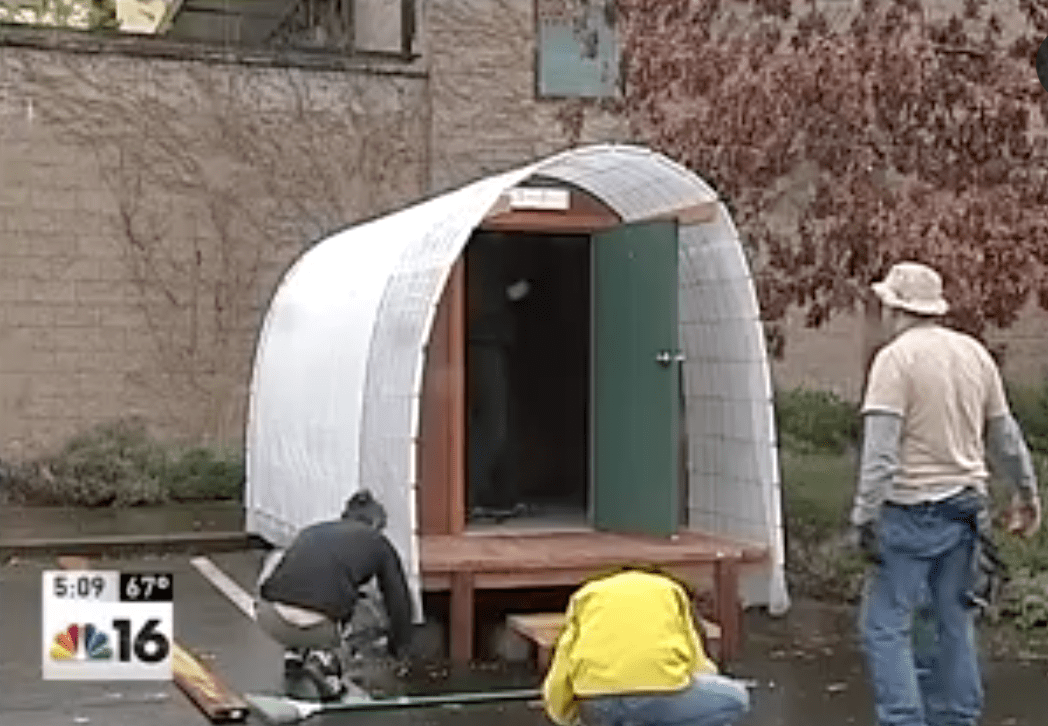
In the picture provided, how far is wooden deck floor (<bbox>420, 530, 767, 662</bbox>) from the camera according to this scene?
32.6ft

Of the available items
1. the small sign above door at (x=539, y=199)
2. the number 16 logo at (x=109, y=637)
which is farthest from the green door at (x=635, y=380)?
the number 16 logo at (x=109, y=637)

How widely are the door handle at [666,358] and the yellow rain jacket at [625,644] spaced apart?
527cm

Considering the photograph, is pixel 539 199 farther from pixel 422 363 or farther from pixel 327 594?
pixel 327 594

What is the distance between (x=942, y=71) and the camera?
12758 mm

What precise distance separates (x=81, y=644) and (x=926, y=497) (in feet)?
11.2

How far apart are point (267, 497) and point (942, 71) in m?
5.60

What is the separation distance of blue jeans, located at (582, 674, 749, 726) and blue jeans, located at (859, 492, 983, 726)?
1514 millimetres

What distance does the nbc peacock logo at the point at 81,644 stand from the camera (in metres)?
7.46

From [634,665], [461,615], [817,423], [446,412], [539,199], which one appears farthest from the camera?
[817,423]

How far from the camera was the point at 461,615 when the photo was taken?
9.94 metres

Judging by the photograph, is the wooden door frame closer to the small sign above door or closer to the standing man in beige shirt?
the small sign above door

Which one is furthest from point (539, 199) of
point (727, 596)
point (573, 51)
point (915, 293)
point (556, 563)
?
point (573, 51)

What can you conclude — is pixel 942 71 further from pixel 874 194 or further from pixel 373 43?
pixel 373 43

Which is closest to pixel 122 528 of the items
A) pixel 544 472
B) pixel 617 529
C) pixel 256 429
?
pixel 256 429
